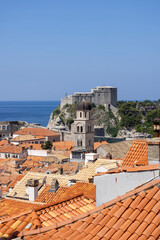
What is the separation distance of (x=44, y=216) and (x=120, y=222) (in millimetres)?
1812

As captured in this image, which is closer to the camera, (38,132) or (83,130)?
(83,130)

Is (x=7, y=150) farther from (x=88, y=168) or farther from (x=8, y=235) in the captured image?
(x=8, y=235)

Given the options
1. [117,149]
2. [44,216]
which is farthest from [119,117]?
[44,216]

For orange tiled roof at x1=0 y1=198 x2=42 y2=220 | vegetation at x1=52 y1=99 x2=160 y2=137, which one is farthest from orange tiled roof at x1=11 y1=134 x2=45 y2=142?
orange tiled roof at x1=0 y1=198 x2=42 y2=220

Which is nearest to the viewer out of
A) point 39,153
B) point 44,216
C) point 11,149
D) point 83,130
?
point 44,216

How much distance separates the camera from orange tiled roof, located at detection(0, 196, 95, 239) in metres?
4.92

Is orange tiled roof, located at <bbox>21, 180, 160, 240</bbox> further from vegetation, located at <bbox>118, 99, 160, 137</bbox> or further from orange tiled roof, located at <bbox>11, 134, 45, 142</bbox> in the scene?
vegetation, located at <bbox>118, 99, 160, 137</bbox>

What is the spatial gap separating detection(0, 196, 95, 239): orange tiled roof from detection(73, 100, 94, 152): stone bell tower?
37.3 metres

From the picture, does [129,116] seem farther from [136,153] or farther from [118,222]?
[118,222]

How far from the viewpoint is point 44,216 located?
5.47 m

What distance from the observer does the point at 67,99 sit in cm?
7794

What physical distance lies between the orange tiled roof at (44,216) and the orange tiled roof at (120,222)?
27 centimetres

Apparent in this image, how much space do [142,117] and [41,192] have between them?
197ft

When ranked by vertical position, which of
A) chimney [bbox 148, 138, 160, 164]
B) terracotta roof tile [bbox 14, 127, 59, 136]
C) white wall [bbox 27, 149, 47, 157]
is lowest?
white wall [bbox 27, 149, 47, 157]
